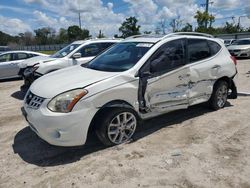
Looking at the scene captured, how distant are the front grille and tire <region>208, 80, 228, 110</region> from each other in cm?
366

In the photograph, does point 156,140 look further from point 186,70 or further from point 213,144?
point 186,70

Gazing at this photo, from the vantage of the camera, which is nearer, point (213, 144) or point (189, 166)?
point (189, 166)

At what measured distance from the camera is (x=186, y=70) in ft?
15.6

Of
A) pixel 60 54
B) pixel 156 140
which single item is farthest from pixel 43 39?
pixel 156 140

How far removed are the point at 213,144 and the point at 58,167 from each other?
2.41m

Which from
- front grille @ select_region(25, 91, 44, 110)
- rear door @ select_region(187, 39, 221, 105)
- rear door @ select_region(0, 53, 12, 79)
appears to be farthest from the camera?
rear door @ select_region(0, 53, 12, 79)

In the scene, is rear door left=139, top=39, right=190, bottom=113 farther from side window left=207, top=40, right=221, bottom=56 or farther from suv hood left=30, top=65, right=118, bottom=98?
side window left=207, top=40, right=221, bottom=56

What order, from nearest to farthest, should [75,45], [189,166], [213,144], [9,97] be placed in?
[189,166] → [213,144] → [9,97] → [75,45]

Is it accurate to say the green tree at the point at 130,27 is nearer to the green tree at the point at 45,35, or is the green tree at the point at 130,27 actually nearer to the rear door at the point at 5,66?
the rear door at the point at 5,66

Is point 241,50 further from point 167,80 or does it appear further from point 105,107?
point 105,107

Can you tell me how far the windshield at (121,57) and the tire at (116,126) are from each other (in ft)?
2.42

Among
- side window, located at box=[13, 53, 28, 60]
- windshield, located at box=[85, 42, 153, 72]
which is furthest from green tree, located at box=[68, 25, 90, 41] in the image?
windshield, located at box=[85, 42, 153, 72]

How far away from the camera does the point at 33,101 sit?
377 centimetres

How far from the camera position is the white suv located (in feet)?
11.6
